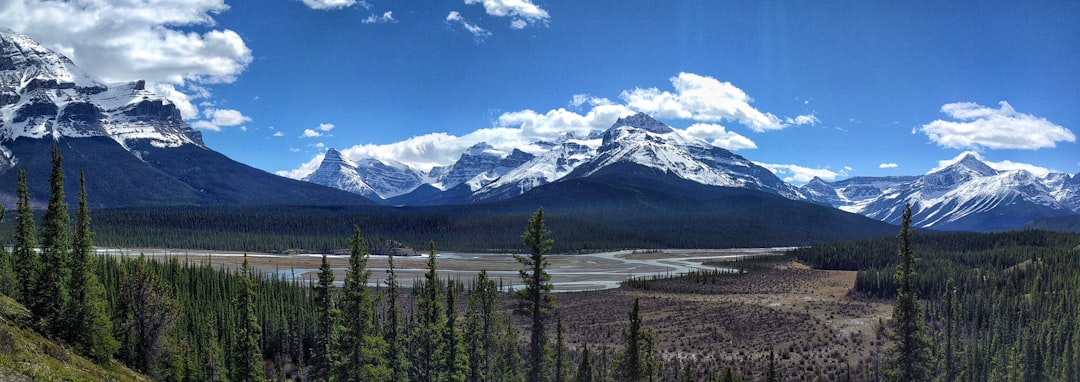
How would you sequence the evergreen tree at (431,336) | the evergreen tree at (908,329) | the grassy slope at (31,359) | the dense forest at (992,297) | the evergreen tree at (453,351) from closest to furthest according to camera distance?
1. the grassy slope at (31,359)
2. the evergreen tree at (908,329)
3. the evergreen tree at (453,351)
4. the evergreen tree at (431,336)
5. the dense forest at (992,297)

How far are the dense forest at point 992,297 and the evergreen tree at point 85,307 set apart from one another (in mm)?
44584

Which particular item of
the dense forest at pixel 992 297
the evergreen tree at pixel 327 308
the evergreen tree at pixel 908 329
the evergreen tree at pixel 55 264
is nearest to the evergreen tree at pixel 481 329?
the evergreen tree at pixel 327 308

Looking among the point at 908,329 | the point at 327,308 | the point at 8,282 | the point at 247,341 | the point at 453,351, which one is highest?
the point at 8,282

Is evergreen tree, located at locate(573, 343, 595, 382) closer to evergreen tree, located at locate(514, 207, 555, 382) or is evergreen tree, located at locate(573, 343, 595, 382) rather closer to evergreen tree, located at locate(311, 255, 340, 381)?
evergreen tree, located at locate(514, 207, 555, 382)

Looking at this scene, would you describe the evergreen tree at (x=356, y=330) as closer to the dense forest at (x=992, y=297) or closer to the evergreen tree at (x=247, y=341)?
the evergreen tree at (x=247, y=341)

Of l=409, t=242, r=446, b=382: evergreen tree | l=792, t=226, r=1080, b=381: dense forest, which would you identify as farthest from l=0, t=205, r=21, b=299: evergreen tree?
l=792, t=226, r=1080, b=381: dense forest

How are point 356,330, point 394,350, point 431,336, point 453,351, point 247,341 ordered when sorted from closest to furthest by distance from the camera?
point 356,330 → point 453,351 → point 431,336 → point 394,350 → point 247,341

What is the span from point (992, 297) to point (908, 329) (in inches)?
3257

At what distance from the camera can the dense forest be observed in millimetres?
63213

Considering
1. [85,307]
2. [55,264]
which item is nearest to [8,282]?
[55,264]

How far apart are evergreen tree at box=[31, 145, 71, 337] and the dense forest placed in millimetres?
46970

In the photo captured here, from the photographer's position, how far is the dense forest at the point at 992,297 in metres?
63.2

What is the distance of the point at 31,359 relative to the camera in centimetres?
2283

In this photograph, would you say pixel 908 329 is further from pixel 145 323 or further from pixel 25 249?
pixel 25 249
